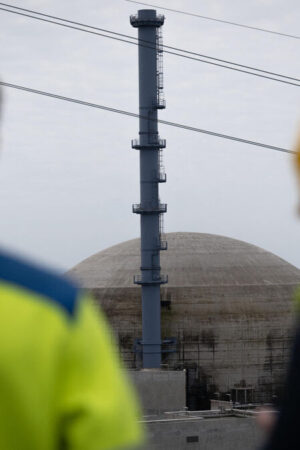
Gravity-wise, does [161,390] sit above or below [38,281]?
above

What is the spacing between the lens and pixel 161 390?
28.5 meters

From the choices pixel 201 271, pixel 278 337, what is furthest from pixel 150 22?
pixel 278 337

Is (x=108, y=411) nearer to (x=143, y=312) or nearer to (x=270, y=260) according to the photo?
(x=143, y=312)

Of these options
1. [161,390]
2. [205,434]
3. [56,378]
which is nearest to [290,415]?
[56,378]

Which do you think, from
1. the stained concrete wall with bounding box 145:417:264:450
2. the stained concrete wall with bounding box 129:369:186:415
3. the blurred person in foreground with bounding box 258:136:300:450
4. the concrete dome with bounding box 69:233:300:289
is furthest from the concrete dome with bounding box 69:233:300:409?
the blurred person in foreground with bounding box 258:136:300:450

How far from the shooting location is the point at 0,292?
1.32 metres

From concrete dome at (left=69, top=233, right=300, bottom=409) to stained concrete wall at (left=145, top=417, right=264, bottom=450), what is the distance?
8.84 m

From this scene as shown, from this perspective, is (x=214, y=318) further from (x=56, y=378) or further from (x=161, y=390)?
(x=56, y=378)

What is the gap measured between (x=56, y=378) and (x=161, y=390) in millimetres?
27602

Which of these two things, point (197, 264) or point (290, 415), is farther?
point (197, 264)

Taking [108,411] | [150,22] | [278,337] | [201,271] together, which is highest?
[150,22]

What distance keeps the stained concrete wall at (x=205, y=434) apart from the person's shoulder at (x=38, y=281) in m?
22.8

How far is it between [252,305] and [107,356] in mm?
35749

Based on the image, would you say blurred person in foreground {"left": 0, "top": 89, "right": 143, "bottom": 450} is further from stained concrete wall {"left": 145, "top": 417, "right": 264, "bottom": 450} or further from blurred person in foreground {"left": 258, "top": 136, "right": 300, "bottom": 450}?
stained concrete wall {"left": 145, "top": 417, "right": 264, "bottom": 450}
